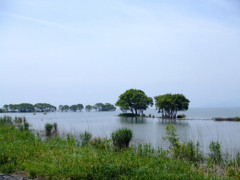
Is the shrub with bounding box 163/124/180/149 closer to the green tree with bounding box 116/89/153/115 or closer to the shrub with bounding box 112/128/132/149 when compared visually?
the shrub with bounding box 112/128/132/149

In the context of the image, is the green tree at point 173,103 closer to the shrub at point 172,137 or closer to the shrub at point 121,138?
the shrub at point 121,138

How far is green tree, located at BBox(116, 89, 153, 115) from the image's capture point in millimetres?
59969

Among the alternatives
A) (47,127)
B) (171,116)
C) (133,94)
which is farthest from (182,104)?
(47,127)

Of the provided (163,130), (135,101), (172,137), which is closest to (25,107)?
(135,101)

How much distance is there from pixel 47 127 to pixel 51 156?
13539 mm

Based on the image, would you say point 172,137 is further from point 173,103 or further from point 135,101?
point 135,101

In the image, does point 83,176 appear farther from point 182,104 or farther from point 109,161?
point 182,104

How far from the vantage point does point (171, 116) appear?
1861 inches

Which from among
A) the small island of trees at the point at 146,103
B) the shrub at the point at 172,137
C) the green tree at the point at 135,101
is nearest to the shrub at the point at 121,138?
the shrub at the point at 172,137

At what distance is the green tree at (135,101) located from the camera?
Answer: 59969 mm

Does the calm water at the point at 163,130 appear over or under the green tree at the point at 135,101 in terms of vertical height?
under

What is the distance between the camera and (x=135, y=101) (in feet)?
200

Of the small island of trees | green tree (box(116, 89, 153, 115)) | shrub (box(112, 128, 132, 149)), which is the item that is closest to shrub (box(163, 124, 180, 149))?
shrub (box(112, 128, 132, 149))

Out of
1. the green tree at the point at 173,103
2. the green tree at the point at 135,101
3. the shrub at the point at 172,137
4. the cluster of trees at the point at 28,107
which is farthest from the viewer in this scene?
the cluster of trees at the point at 28,107
